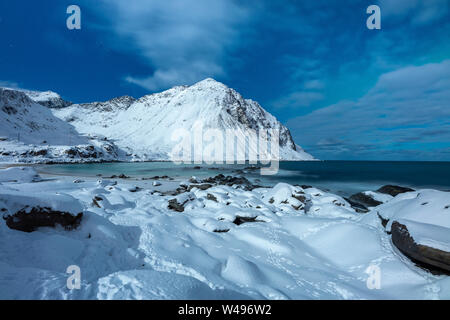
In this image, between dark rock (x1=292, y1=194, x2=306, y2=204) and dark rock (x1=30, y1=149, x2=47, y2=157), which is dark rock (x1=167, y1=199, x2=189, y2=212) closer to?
dark rock (x1=292, y1=194, x2=306, y2=204)

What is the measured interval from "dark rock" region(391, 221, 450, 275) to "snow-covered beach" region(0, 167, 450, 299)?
0.35 feet

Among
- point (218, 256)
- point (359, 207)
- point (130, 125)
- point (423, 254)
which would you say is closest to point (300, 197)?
point (359, 207)

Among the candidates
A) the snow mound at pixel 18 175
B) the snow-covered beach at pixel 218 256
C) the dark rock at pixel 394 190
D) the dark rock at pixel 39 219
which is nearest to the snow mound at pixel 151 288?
the snow-covered beach at pixel 218 256

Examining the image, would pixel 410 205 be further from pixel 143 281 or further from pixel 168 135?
pixel 168 135

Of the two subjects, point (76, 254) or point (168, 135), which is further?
point (168, 135)

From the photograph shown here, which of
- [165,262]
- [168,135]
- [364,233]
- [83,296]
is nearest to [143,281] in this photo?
[83,296]

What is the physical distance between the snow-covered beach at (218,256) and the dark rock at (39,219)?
0.26ft

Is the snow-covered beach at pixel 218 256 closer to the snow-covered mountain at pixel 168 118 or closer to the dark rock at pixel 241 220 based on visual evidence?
the dark rock at pixel 241 220

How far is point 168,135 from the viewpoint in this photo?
334 ft

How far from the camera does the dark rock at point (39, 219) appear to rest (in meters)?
4.10

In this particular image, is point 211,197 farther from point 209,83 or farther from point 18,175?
point 209,83

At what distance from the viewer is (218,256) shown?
480 cm

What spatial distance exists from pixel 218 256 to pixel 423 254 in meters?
4.54
